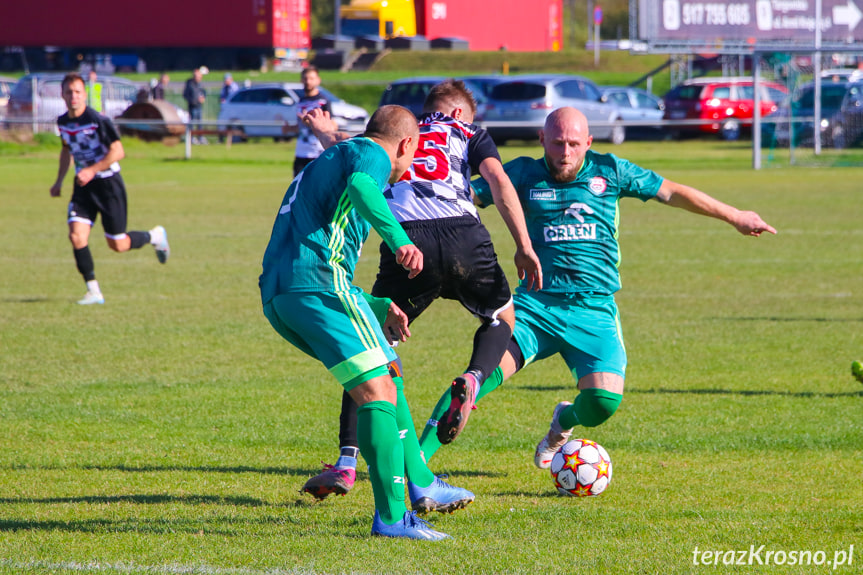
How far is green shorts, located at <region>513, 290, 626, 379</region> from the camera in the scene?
5.36 m

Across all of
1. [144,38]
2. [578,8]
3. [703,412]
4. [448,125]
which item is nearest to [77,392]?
[448,125]

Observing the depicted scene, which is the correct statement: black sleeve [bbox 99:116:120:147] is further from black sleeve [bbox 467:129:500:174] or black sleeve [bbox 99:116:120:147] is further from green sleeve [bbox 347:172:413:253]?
green sleeve [bbox 347:172:413:253]

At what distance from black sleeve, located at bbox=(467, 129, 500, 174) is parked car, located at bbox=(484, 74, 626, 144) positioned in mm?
23263

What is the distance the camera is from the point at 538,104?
30.0 m

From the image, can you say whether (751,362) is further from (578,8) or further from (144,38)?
(578,8)

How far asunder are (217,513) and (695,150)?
91.5 ft

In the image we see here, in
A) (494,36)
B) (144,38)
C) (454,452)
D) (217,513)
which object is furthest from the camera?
(144,38)

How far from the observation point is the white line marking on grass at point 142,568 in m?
3.99

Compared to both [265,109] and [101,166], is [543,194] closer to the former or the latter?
[101,166]

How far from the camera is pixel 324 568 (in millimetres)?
4039

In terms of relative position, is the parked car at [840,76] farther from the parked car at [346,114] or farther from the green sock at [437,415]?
the green sock at [437,415]

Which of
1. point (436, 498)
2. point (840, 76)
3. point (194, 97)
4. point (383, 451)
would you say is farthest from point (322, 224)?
point (840, 76)

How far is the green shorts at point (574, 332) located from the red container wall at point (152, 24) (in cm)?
4752

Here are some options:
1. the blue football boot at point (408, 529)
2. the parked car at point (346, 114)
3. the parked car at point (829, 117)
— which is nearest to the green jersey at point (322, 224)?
the blue football boot at point (408, 529)
